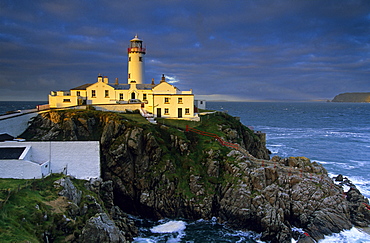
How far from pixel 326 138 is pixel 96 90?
5735 cm

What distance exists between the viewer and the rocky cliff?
28375 mm

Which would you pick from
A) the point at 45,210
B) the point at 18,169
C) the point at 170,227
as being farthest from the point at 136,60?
the point at 45,210

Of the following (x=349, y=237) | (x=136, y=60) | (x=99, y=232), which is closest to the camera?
(x=99, y=232)

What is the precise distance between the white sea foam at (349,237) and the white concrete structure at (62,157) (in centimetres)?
2288

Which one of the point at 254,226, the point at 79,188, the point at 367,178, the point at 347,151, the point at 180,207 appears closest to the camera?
the point at 79,188

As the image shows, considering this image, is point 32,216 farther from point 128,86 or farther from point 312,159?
point 312,159

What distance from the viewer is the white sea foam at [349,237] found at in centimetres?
2598

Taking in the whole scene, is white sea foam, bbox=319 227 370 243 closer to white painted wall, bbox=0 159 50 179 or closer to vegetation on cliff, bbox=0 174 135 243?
vegetation on cliff, bbox=0 174 135 243

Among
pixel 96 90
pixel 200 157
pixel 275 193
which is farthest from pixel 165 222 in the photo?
pixel 96 90

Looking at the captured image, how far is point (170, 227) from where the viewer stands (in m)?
28.5

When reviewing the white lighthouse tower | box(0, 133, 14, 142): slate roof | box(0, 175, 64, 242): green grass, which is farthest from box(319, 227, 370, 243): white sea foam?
the white lighthouse tower

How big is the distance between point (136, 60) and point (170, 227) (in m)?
36.5

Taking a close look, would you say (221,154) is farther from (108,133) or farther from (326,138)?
(326,138)

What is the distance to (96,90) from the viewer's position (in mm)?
50531
